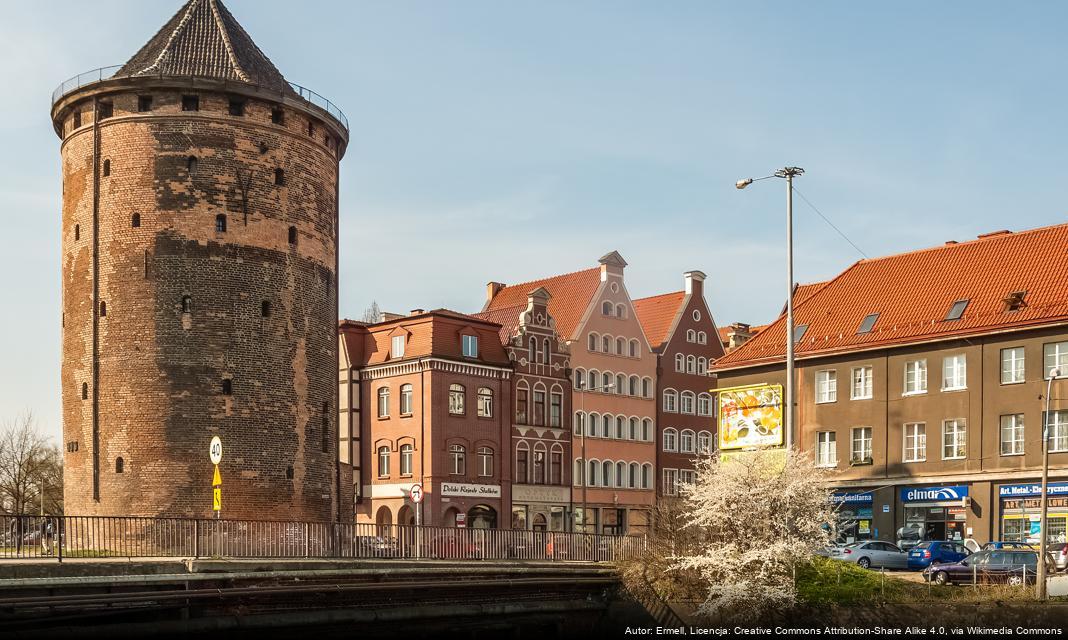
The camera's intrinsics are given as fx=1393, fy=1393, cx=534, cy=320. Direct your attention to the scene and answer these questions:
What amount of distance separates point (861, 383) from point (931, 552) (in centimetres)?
1290

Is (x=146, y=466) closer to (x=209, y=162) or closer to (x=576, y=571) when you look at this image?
(x=209, y=162)

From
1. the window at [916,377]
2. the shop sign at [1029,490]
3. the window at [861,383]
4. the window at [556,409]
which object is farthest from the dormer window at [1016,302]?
the window at [556,409]

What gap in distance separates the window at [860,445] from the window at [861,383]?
124cm

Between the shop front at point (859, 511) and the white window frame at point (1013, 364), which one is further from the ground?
the white window frame at point (1013, 364)

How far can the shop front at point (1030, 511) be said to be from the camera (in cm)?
4850

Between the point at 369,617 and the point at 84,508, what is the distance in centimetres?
1768

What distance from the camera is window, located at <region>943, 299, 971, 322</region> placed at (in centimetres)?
5306

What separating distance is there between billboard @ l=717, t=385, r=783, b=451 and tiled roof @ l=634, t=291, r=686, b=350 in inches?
878

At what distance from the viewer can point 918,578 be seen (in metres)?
39.8

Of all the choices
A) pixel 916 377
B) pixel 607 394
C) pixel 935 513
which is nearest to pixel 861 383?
pixel 916 377

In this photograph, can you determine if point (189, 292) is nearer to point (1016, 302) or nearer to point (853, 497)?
point (853, 497)

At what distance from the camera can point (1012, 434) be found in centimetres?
5016

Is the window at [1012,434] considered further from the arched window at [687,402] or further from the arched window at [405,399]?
the arched window at [687,402]

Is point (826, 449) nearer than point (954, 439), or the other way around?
point (954, 439)
